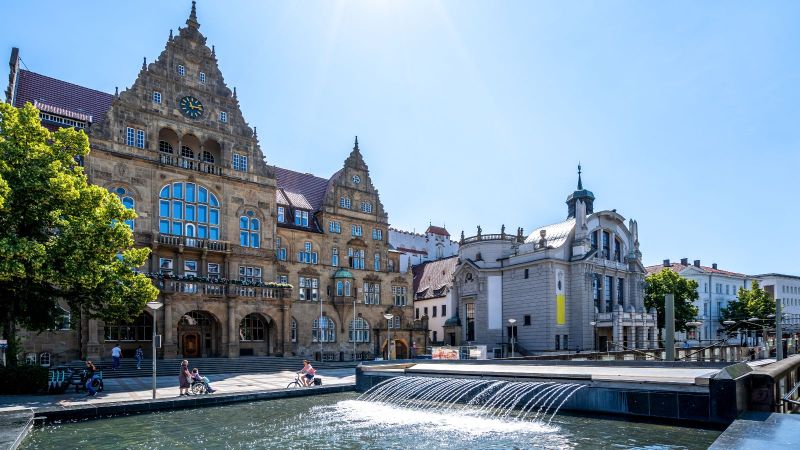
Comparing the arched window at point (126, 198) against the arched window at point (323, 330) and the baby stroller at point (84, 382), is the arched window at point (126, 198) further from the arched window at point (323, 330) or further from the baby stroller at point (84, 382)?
the arched window at point (323, 330)

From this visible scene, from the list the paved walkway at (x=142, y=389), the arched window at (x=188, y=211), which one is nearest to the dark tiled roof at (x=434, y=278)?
the arched window at (x=188, y=211)

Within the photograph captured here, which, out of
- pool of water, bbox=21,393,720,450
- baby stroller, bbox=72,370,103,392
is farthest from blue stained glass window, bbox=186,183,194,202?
pool of water, bbox=21,393,720,450

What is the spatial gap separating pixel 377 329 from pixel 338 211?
1333cm

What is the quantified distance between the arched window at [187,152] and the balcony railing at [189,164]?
2031 millimetres

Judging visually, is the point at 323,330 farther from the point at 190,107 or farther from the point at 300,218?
the point at 190,107

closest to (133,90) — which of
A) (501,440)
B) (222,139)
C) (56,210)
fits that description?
(222,139)

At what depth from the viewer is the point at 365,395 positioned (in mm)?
25938

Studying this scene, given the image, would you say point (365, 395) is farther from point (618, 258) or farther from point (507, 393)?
point (618, 258)

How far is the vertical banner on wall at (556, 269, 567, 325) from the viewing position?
63.6m

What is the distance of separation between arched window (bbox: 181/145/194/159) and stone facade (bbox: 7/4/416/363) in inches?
3.5

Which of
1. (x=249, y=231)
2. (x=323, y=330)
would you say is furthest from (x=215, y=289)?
(x=323, y=330)

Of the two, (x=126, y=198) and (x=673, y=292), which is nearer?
(x=126, y=198)

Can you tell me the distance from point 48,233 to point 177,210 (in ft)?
58.8

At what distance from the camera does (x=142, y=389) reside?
28.4m
